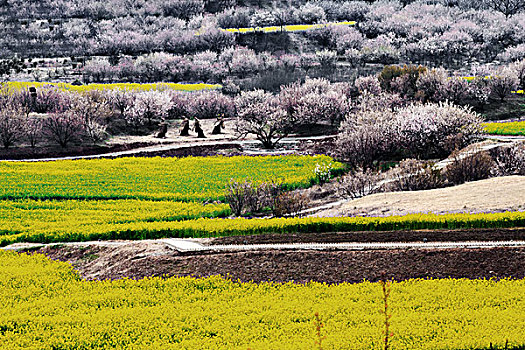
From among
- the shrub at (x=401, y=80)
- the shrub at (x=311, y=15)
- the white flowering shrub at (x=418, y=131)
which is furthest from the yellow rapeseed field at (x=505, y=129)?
the shrub at (x=311, y=15)

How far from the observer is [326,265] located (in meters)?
17.1

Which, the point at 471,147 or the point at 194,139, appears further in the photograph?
the point at 194,139

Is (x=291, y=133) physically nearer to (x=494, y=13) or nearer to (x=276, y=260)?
(x=276, y=260)

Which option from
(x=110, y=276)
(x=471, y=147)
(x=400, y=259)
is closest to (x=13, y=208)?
(x=110, y=276)

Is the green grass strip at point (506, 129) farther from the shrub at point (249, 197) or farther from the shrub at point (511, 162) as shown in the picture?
the shrub at point (249, 197)

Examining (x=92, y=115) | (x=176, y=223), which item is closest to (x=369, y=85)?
(x=92, y=115)

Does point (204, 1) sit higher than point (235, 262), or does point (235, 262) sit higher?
point (204, 1)

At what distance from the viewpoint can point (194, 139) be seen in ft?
191

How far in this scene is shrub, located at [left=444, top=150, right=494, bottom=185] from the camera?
32.3 m

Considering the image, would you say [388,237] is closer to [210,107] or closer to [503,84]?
[503,84]

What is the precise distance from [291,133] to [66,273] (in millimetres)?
46637

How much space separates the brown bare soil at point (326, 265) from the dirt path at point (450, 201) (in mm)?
4808

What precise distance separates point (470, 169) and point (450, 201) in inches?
305

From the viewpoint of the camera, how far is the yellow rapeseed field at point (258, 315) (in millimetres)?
11906
